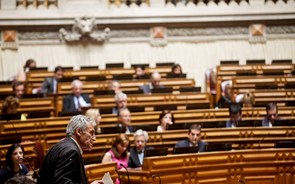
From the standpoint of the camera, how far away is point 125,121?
28.1 ft

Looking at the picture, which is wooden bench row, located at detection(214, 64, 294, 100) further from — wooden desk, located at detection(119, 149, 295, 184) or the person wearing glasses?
the person wearing glasses

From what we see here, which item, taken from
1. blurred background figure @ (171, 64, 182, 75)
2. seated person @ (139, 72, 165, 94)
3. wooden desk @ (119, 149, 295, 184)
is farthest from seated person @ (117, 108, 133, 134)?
blurred background figure @ (171, 64, 182, 75)

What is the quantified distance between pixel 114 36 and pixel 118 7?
1.76ft

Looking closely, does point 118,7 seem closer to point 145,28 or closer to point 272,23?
point 145,28

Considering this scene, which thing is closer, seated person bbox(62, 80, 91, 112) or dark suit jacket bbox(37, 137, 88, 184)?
dark suit jacket bbox(37, 137, 88, 184)

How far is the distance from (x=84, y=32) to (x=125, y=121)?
426cm

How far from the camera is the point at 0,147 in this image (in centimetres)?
761

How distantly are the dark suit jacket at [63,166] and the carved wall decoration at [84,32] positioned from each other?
8.50 metres

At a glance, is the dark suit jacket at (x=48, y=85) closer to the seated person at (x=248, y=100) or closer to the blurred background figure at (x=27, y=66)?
the blurred background figure at (x=27, y=66)

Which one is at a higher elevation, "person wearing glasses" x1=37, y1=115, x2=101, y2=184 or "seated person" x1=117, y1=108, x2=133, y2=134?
"person wearing glasses" x1=37, y1=115, x2=101, y2=184

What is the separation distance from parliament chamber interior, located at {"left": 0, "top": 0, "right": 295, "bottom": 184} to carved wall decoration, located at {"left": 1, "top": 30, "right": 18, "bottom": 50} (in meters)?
0.02

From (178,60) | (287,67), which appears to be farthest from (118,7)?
(287,67)

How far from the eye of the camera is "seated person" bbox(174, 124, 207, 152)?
25.7 feet

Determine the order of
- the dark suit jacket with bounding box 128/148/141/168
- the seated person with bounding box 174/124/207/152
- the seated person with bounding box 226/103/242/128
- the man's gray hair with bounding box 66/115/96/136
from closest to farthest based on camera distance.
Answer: the man's gray hair with bounding box 66/115/96/136
the dark suit jacket with bounding box 128/148/141/168
the seated person with bounding box 174/124/207/152
the seated person with bounding box 226/103/242/128
